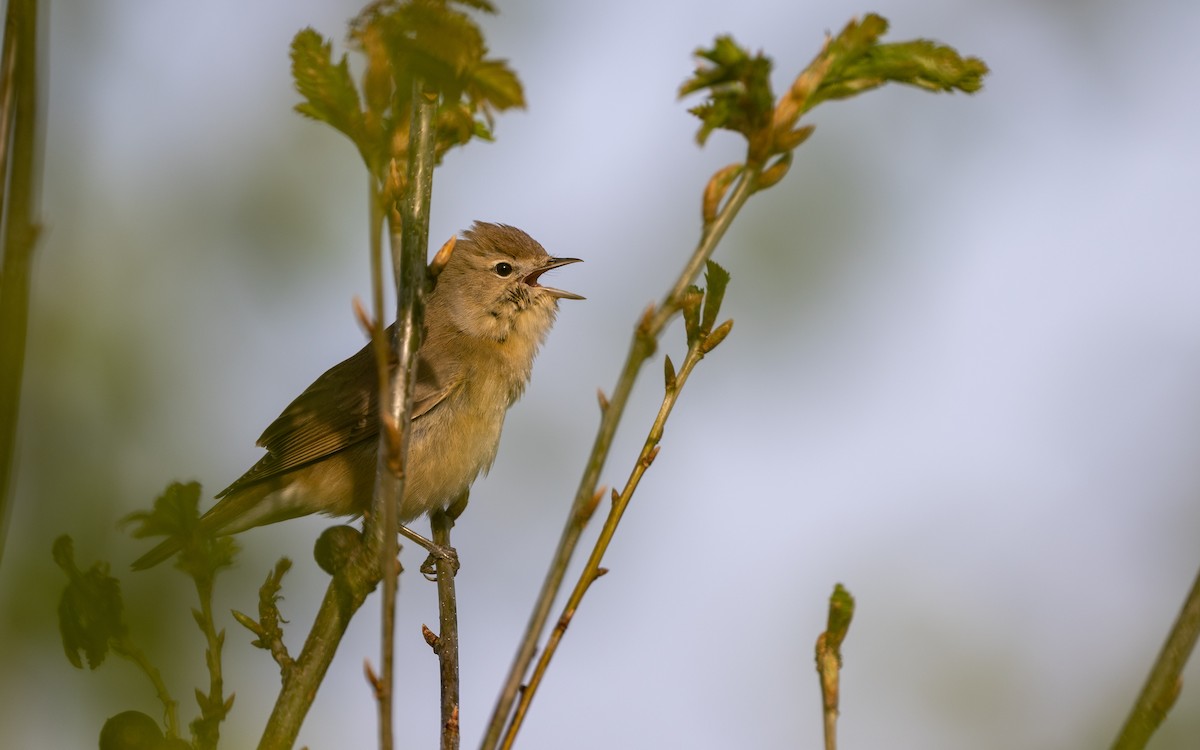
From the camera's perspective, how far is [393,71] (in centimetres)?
146

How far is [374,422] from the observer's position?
5504 mm

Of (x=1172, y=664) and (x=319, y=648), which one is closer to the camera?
(x=1172, y=664)

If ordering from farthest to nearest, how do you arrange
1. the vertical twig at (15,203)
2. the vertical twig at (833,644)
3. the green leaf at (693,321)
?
the green leaf at (693,321) < the vertical twig at (833,644) < the vertical twig at (15,203)

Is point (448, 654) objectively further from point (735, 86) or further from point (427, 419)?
point (427, 419)

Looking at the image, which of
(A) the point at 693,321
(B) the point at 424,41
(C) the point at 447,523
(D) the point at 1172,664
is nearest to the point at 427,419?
(C) the point at 447,523

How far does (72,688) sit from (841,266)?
228 inches

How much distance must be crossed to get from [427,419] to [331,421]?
18.0 inches

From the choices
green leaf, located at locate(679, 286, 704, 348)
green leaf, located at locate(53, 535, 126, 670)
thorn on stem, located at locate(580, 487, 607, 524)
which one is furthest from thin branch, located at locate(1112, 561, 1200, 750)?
green leaf, located at locate(53, 535, 126, 670)

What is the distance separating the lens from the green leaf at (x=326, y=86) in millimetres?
1539

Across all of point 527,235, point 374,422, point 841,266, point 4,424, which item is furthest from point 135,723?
point 841,266

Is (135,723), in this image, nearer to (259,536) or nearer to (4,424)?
(4,424)

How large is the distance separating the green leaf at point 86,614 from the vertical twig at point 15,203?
0.48 metres

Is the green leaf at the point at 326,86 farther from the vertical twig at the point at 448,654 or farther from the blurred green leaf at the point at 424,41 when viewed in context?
the vertical twig at the point at 448,654

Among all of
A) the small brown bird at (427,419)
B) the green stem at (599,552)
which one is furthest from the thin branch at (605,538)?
the small brown bird at (427,419)
